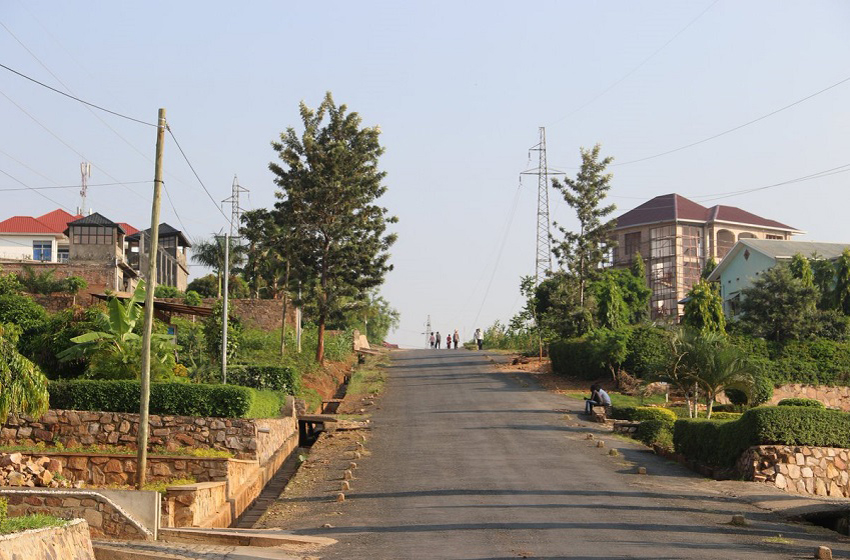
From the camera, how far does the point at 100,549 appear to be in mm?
15148

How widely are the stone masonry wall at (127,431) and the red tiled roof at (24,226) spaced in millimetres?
52801

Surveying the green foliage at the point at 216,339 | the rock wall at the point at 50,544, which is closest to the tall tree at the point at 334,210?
the green foliage at the point at 216,339

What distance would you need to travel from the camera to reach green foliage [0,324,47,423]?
58.4 feet

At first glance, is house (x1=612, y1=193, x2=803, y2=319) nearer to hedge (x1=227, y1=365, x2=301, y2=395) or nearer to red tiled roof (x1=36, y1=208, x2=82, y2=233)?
red tiled roof (x1=36, y1=208, x2=82, y2=233)

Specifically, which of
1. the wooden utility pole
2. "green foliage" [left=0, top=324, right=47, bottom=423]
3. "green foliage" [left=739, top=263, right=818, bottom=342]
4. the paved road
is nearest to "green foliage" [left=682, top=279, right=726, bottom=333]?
"green foliage" [left=739, top=263, right=818, bottom=342]

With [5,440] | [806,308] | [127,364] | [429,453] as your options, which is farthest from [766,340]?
[5,440]

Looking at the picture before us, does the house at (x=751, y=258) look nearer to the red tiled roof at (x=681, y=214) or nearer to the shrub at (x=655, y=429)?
the red tiled roof at (x=681, y=214)

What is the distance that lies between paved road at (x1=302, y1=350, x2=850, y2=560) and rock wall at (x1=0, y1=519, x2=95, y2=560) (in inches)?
138

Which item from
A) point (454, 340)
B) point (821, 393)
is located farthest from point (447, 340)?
point (821, 393)

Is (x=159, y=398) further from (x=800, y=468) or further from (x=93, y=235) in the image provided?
(x=93, y=235)

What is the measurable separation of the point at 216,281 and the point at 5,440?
45853mm

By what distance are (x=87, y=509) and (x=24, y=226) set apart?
6294 centimetres

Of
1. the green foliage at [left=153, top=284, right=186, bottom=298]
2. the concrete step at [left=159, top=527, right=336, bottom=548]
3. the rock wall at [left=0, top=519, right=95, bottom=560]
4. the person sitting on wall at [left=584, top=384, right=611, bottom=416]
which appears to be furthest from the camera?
the green foliage at [left=153, top=284, right=186, bottom=298]

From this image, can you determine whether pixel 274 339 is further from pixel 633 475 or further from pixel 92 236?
pixel 633 475
